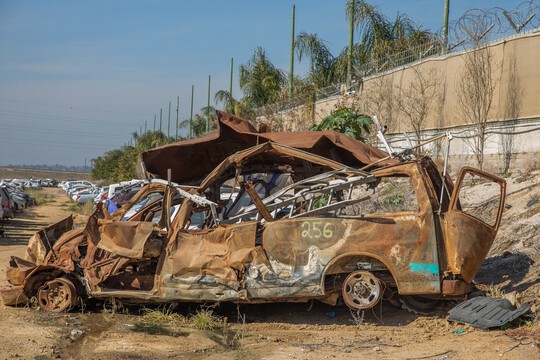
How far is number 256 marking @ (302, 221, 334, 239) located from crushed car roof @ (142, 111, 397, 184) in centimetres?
118

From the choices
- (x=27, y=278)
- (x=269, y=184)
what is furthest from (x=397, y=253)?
(x=27, y=278)

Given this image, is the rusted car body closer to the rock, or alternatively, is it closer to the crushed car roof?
the crushed car roof

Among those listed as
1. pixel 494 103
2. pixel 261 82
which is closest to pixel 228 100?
pixel 261 82

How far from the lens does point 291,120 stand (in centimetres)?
2969

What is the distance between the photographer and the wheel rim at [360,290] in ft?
27.7

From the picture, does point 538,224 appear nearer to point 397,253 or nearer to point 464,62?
point 397,253

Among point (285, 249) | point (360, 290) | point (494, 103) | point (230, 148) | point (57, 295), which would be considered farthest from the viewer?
point (494, 103)

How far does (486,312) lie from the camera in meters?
7.89

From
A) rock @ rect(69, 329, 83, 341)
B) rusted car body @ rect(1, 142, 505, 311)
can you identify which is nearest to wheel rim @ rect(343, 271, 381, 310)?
rusted car body @ rect(1, 142, 505, 311)

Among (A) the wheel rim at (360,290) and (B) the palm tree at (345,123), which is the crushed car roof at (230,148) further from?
(B) the palm tree at (345,123)

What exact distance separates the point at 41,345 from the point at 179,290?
1886mm

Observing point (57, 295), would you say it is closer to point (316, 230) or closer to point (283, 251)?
point (283, 251)

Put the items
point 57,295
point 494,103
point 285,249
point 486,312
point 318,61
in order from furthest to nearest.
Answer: point 318,61, point 494,103, point 57,295, point 285,249, point 486,312

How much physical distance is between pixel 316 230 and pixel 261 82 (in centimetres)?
3134
